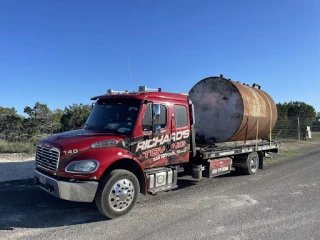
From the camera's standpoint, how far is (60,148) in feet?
16.1

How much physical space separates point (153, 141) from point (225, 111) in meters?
3.97

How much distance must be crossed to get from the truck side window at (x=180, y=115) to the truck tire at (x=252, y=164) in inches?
145

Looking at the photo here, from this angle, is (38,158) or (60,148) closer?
(60,148)

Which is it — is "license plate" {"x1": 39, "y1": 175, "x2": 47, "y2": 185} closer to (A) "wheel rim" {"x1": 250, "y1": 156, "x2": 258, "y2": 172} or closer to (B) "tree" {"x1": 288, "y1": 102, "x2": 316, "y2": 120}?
(A) "wheel rim" {"x1": 250, "y1": 156, "x2": 258, "y2": 172}

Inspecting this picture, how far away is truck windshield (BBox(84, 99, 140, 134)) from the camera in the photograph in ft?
18.8

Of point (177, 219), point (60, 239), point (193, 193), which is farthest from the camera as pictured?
point (193, 193)

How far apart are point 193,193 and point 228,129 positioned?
2.93 m

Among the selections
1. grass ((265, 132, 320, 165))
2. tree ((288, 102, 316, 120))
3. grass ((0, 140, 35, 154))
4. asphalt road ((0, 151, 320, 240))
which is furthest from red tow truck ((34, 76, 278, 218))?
tree ((288, 102, 316, 120))

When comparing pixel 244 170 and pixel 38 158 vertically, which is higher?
pixel 38 158

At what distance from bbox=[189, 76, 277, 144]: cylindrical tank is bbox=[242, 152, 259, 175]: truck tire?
0.65m

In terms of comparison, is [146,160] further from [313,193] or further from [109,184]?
[313,193]

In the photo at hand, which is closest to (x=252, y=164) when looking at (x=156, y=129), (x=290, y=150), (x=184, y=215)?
(x=184, y=215)

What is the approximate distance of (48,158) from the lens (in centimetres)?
520

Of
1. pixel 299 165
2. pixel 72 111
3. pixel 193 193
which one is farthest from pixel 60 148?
pixel 72 111
